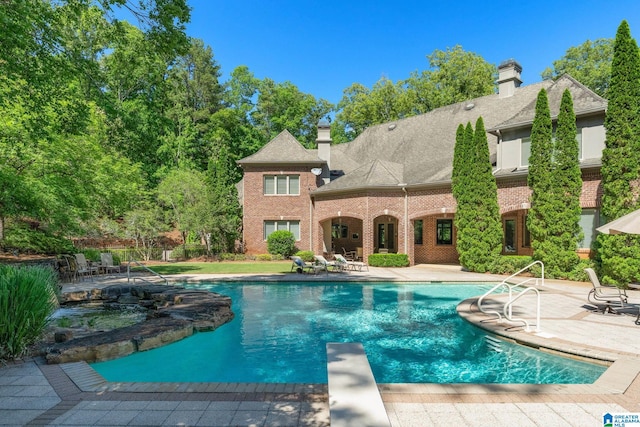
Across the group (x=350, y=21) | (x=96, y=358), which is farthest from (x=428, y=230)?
(x=96, y=358)

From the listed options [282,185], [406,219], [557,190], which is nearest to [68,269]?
[282,185]

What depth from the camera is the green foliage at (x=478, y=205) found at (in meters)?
17.1

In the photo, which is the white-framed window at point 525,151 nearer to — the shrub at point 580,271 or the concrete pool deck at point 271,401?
the shrub at point 580,271

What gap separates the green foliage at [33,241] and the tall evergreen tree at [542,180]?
67.4 feet

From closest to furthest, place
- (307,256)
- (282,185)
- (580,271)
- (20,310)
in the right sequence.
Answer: (20,310) < (580,271) < (307,256) < (282,185)

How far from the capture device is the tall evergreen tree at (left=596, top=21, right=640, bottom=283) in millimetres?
13000

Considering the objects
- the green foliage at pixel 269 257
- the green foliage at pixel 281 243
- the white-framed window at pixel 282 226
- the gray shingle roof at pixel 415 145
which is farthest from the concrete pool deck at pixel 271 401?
the white-framed window at pixel 282 226

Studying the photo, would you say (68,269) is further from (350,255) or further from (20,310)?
(350,255)

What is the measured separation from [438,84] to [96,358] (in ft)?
126

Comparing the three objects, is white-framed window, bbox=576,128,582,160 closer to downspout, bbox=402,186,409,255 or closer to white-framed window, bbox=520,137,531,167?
white-framed window, bbox=520,137,531,167

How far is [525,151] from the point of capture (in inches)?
667

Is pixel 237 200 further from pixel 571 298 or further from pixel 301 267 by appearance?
pixel 571 298

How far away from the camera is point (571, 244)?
1475 centimetres

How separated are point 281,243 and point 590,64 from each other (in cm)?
3360
